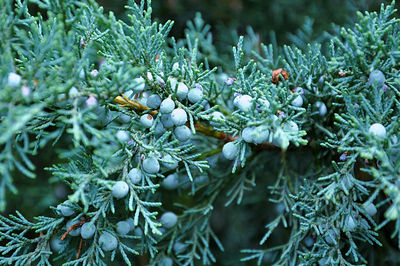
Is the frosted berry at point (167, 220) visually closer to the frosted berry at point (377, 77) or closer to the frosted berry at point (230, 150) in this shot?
the frosted berry at point (230, 150)

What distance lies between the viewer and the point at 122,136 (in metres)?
0.97

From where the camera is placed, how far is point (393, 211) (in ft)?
2.38

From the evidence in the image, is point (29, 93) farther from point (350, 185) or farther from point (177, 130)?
point (350, 185)

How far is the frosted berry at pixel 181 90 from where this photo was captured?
3.17 feet

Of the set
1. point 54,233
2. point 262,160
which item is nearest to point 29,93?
point 54,233

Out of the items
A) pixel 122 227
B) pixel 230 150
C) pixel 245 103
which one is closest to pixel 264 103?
pixel 245 103

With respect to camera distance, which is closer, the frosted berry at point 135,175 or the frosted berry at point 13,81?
the frosted berry at point 13,81

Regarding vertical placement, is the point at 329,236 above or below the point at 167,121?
below

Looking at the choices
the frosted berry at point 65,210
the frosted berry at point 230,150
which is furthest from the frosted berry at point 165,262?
the frosted berry at point 230,150

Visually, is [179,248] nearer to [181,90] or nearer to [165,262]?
[165,262]

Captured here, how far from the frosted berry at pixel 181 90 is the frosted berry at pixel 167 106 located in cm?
5

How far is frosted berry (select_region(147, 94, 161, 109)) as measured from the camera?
3.17ft

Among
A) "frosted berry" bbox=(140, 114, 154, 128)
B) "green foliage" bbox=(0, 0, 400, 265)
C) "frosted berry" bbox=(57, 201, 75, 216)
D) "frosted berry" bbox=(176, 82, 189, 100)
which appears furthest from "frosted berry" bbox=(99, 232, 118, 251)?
"frosted berry" bbox=(176, 82, 189, 100)

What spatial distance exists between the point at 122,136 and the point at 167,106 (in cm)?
16
